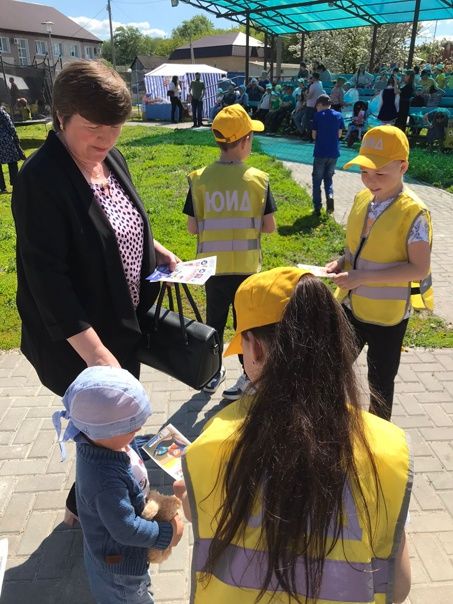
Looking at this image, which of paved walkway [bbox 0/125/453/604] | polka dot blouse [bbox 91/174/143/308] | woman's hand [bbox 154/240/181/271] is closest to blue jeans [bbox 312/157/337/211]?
paved walkway [bbox 0/125/453/604]

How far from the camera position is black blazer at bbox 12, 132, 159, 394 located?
5.83 feet

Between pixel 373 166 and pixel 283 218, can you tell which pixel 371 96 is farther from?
pixel 373 166

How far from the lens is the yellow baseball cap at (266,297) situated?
46.5 inches

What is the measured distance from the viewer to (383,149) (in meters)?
2.49

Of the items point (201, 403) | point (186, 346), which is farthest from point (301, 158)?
point (186, 346)

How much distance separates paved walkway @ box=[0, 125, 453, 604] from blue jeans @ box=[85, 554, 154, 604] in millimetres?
414

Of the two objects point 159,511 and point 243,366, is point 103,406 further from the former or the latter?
point 159,511

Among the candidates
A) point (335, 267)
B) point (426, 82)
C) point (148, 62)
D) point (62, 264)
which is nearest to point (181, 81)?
point (426, 82)

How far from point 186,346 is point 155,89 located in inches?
976

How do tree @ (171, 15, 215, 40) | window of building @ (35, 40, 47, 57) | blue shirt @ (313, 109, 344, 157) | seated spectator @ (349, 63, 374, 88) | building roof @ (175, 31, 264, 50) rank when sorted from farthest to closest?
tree @ (171, 15, 215, 40) → building roof @ (175, 31, 264, 50) → window of building @ (35, 40, 47, 57) → seated spectator @ (349, 63, 374, 88) → blue shirt @ (313, 109, 344, 157)

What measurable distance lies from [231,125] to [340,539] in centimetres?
265

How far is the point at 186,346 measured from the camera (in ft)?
7.93

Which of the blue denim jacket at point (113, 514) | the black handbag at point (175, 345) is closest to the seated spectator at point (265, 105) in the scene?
the black handbag at point (175, 345)

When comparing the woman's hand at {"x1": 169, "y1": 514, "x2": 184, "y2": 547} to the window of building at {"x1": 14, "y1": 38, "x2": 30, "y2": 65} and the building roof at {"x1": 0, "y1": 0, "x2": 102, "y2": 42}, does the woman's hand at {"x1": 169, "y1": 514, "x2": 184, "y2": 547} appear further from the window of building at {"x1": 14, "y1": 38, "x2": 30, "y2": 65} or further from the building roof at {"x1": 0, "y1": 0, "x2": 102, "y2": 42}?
the window of building at {"x1": 14, "y1": 38, "x2": 30, "y2": 65}
